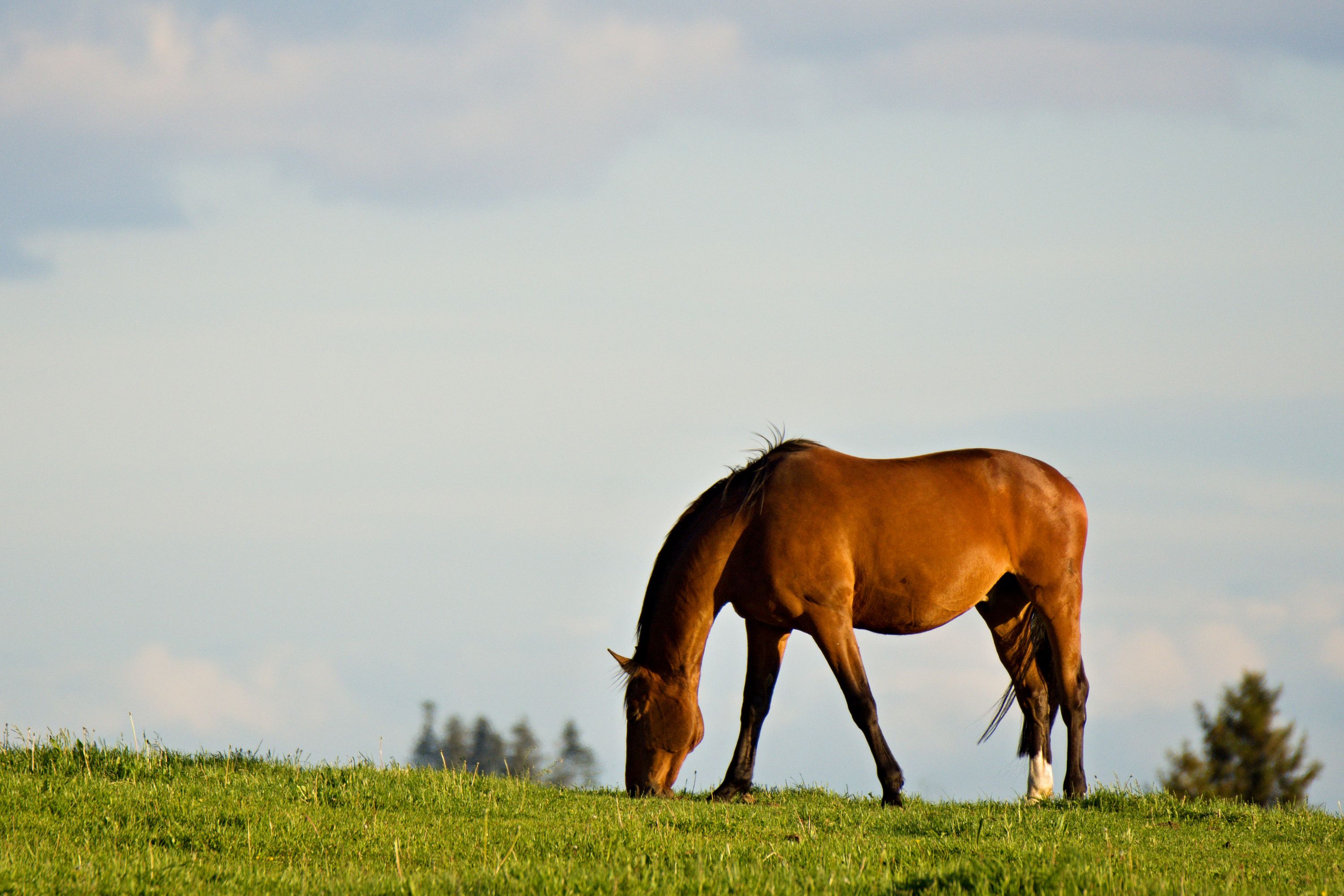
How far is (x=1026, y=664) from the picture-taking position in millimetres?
11336

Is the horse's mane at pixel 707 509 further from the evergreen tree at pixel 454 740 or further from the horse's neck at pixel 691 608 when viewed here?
the evergreen tree at pixel 454 740

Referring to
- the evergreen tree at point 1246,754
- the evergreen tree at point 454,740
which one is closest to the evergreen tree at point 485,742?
the evergreen tree at point 454,740

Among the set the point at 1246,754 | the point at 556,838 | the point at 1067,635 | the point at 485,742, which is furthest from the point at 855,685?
the point at 485,742

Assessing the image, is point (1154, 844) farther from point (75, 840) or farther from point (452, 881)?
point (75, 840)

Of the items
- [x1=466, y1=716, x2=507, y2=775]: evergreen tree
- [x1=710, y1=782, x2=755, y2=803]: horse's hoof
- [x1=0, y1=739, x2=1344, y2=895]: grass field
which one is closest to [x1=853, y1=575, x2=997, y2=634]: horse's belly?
[x1=0, y1=739, x2=1344, y2=895]: grass field

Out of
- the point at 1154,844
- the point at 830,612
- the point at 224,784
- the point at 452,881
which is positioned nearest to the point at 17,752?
the point at 224,784

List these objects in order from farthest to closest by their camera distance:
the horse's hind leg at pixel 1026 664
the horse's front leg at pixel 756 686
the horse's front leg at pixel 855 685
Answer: the horse's hind leg at pixel 1026 664 → the horse's front leg at pixel 756 686 → the horse's front leg at pixel 855 685

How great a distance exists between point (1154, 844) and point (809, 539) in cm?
341

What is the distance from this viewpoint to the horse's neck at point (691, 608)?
10078 millimetres

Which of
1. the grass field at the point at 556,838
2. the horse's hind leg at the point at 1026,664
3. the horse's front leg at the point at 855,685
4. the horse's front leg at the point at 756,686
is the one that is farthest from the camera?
the horse's hind leg at the point at 1026,664

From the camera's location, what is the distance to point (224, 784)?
866 cm

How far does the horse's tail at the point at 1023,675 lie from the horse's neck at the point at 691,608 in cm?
293

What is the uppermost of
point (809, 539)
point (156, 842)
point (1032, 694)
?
point (809, 539)

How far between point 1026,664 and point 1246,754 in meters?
32.3
